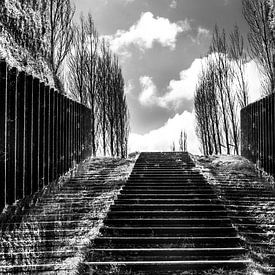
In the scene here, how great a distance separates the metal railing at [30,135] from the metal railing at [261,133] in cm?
530

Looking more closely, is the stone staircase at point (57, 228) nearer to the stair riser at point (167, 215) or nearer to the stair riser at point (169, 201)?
the stair riser at point (167, 215)

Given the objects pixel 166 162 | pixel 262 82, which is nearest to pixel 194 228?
pixel 166 162

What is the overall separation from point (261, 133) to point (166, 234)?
19.3 ft

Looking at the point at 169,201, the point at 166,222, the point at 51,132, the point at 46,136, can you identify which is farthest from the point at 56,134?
the point at 166,222

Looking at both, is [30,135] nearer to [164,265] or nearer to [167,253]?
[167,253]

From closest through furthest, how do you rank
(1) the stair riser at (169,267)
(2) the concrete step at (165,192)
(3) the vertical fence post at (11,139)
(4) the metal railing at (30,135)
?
1. (1) the stair riser at (169,267)
2. (4) the metal railing at (30,135)
3. (3) the vertical fence post at (11,139)
4. (2) the concrete step at (165,192)

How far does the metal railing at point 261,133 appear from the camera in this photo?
402 inches

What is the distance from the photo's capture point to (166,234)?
21.6 feet

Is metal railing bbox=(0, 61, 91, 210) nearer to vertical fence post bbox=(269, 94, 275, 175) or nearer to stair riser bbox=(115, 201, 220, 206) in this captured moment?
stair riser bbox=(115, 201, 220, 206)

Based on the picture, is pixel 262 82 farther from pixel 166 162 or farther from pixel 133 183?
pixel 133 183

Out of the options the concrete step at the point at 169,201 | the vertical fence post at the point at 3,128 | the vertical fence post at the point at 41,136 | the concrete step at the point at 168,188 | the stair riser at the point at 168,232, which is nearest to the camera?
the stair riser at the point at 168,232

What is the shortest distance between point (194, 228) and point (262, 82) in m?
13.9

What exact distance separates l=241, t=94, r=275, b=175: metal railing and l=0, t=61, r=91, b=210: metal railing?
17.4ft

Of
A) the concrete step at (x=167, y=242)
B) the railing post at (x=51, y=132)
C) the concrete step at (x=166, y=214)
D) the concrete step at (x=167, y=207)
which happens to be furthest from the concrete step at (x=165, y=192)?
the concrete step at (x=167, y=242)
